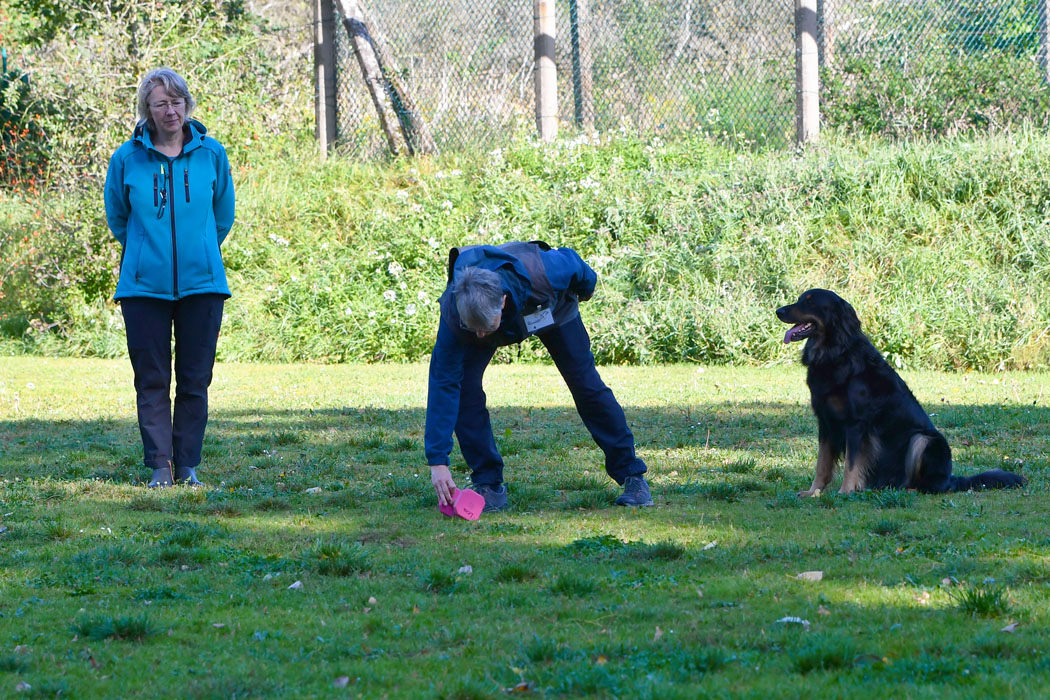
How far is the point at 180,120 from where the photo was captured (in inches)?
240

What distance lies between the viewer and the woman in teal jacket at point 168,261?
609 centimetres

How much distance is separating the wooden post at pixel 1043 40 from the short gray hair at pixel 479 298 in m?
13.3

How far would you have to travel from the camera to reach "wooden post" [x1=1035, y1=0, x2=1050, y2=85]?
15.2m

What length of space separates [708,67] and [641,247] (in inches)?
152

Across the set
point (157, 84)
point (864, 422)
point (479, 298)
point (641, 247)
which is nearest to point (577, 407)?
point (479, 298)

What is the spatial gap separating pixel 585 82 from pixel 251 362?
6.69 meters

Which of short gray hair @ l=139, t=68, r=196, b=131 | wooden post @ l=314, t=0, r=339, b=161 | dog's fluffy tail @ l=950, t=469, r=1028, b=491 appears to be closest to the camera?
dog's fluffy tail @ l=950, t=469, r=1028, b=491

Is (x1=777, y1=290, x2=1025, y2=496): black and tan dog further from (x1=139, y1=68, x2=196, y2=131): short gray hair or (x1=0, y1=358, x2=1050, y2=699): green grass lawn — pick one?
(x1=139, y1=68, x2=196, y2=131): short gray hair

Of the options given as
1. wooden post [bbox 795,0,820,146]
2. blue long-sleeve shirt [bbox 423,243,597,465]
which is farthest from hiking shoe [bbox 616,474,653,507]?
wooden post [bbox 795,0,820,146]

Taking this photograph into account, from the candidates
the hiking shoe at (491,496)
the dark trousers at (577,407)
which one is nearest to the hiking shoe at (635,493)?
the dark trousers at (577,407)

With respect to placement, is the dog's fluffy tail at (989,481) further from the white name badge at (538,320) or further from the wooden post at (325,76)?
the wooden post at (325,76)

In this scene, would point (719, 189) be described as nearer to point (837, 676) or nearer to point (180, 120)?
point (180, 120)

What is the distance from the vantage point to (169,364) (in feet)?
20.7

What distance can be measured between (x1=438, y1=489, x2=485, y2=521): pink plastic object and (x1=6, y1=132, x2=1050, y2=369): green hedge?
768 centimetres
